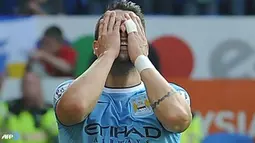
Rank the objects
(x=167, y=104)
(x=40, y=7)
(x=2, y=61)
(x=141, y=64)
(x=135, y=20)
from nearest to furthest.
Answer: (x=167, y=104), (x=141, y=64), (x=135, y=20), (x=2, y=61), (x=40, y=7)

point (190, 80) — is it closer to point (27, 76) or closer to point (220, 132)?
point (220, 132)

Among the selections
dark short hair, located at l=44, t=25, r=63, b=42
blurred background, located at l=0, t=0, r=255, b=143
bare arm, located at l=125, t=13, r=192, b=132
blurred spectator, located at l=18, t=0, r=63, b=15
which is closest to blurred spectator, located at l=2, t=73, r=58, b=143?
blurred background, located at l=0, t=0, r=255, b=143

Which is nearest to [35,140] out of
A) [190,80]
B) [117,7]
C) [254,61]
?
Answer: [190,80]

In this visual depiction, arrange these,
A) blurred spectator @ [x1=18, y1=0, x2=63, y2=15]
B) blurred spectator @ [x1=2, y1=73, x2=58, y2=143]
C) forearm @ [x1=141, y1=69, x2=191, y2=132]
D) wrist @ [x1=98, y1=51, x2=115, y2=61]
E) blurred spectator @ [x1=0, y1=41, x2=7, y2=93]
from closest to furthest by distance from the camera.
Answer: forearm @ [x1=141, y1=69, x2=191, y2=132] < wrist @ [x1=98, y1=51, x2=115, y2=61] < blurred spectator @ [x1=2, y1=73, x2=58, y2=143] < blurred spectator @ [x1=0, y1=41, x2=7, y2=93] < blurred spectator @ [x1=18, y1=0, x2=63, y2=15]

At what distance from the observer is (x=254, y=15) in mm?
8648

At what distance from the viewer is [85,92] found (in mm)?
4008

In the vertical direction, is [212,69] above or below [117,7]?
below

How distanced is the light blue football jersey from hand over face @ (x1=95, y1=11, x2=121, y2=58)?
218 millimetres

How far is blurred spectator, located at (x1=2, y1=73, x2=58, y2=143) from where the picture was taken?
8.39 meters

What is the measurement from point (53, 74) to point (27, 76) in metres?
0.26

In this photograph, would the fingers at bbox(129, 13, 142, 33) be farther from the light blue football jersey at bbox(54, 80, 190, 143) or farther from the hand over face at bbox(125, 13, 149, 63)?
the light blue football jersey at bbox(54, 80, 190, 143)

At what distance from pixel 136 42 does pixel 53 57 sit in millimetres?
4556

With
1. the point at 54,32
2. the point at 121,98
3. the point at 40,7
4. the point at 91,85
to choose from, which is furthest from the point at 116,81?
the point at 40,7

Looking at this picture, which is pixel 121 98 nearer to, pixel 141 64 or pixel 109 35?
pixel 141 64
